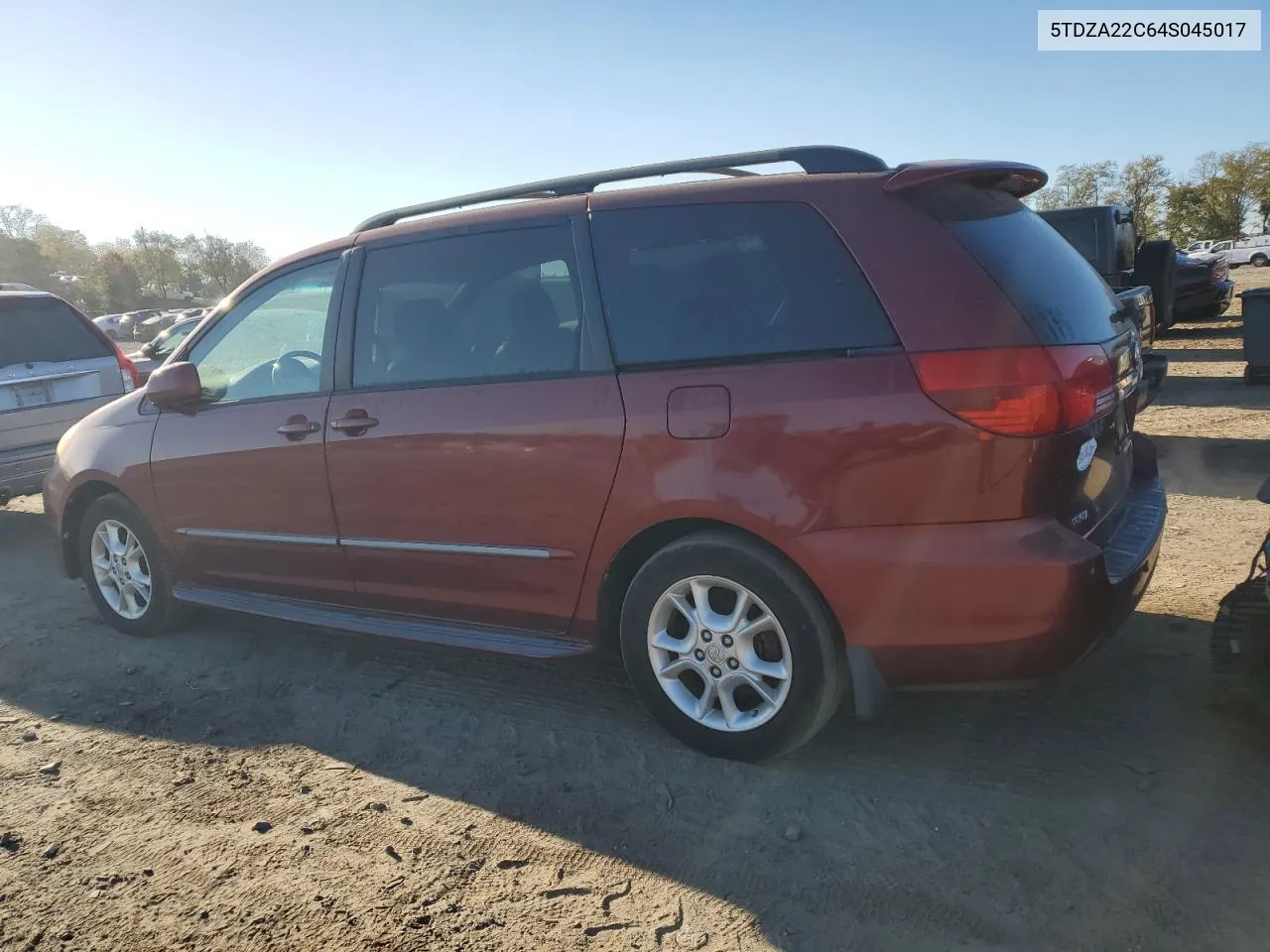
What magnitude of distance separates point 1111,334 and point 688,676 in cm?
178

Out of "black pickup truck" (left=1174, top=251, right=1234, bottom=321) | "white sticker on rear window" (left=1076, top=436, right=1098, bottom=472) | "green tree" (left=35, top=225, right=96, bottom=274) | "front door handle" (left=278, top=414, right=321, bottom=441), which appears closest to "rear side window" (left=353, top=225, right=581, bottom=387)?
"front door handle" (left=278, top=414, right=321, bottom=441)

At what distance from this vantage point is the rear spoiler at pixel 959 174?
2.87 meters

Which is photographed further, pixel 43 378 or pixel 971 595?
pixel 43 378

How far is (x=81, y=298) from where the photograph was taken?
2913 inches

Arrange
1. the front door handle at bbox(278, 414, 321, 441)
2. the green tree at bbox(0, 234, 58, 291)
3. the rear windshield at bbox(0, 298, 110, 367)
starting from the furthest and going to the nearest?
1. the green tree at bbox(0, 234, 58, 291)
2. the rear windshield at bbox(0, 298, 110, 367)
3. the front door handle at bbox(278, 414, 321, 441)

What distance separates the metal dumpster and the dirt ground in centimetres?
645

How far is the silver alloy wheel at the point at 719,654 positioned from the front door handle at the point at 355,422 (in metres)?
1.39

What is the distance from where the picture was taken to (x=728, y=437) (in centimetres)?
289

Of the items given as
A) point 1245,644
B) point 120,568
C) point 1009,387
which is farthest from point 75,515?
point 1245,644

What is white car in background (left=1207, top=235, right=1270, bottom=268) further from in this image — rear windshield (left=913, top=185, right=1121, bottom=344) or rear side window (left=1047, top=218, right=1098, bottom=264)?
rear windshield (left=913, top=185, right=1121, bottom=344)

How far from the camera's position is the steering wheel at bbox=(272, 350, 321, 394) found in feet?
13.1

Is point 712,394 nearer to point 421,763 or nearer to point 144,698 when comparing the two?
point 421,763

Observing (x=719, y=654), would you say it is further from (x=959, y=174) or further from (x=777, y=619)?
(x=959, y=174)

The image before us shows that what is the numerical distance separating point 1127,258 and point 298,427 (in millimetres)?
10006
